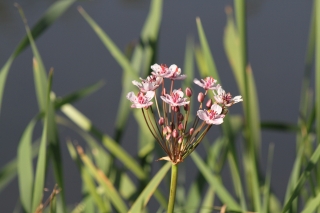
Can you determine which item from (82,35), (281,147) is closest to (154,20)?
(281,147)

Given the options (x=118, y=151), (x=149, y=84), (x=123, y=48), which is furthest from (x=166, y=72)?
(x=123, y=48)

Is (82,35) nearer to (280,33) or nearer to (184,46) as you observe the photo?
(184,46)

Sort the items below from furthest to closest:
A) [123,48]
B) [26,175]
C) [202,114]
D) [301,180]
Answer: [123,48]
[26,175]
[301,180]
[202,114]

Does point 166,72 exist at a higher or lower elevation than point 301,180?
higher

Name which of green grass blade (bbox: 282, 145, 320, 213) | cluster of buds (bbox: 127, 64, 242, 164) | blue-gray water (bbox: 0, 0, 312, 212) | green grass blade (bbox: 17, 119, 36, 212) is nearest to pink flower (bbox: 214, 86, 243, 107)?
cluster of buds (bbox: 127, 64, 242, 164)

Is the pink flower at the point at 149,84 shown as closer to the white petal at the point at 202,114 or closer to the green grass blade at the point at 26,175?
the white petal at the point at 202,114

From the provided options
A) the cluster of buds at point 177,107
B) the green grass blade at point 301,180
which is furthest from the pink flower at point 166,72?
the green grass blade at point 301,180

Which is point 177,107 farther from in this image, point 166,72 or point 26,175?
point 26,175
